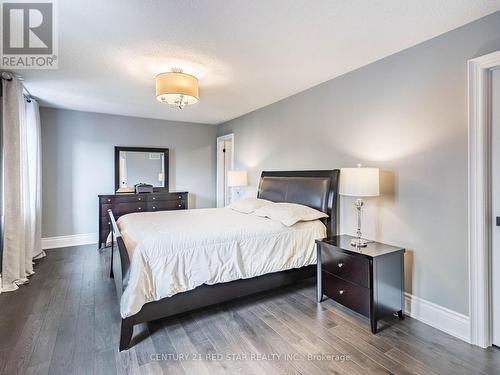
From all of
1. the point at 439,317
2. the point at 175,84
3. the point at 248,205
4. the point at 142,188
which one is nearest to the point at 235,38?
the point at 175,84

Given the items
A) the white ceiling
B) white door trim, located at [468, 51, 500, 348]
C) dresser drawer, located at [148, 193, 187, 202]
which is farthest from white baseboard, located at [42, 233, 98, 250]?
white door trim, located at [468, 51, 500, 348]

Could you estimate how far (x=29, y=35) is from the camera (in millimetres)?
2189

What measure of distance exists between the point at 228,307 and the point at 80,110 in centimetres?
446

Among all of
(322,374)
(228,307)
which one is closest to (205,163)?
(228,307)

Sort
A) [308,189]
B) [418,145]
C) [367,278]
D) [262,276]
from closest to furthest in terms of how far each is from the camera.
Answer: [367,278] → [418,145] → [262,276] → [308,189]

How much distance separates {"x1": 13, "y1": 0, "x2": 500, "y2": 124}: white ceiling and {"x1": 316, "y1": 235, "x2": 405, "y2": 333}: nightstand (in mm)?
1857

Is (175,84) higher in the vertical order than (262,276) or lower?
higher

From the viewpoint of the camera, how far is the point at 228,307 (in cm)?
256

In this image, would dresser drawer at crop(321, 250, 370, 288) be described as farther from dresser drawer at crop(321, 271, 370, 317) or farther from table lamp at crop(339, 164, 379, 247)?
table lamp at crop(339, 164, 379, 247)

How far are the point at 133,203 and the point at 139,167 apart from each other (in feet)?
2.78

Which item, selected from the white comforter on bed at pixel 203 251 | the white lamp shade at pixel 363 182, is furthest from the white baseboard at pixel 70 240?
the white lamp shade at pixel 363 182

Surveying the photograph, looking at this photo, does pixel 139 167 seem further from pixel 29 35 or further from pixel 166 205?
pixel 29 35

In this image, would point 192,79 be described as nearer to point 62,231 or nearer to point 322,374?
point 322,374

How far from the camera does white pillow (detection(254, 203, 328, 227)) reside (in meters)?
2.82
